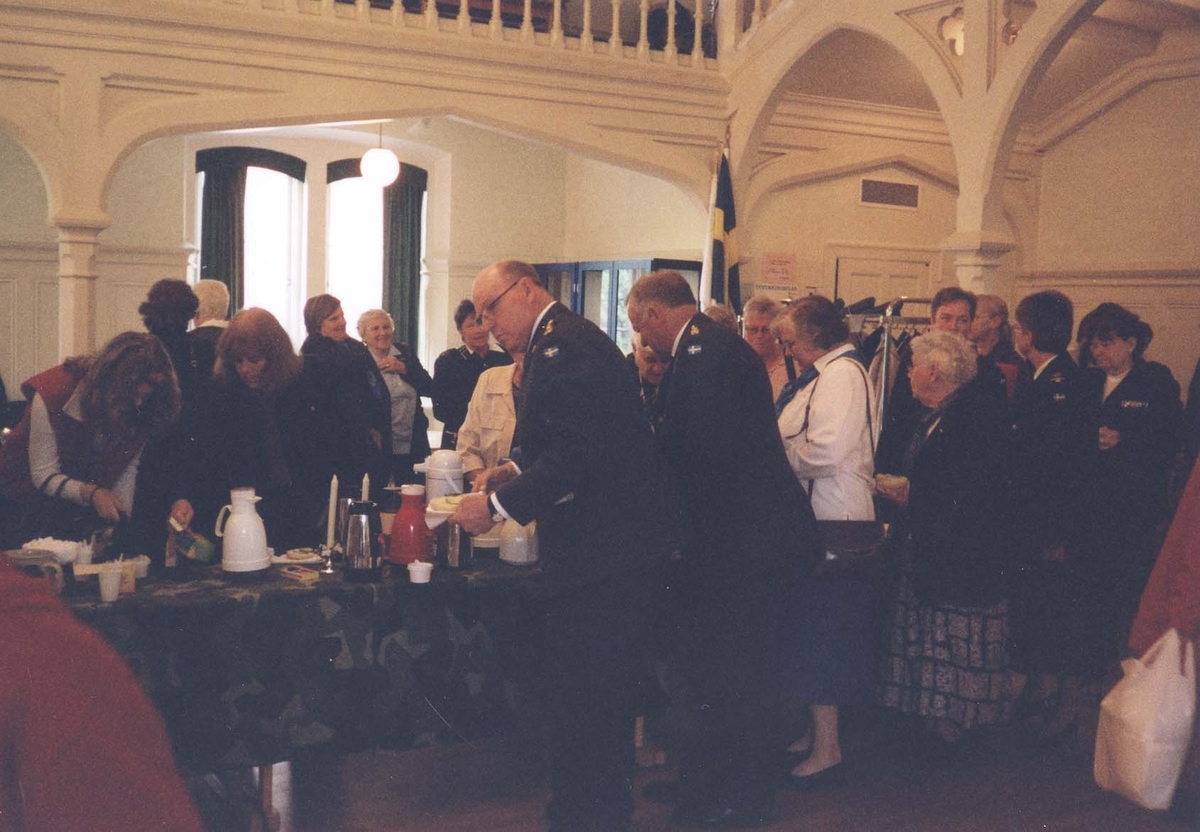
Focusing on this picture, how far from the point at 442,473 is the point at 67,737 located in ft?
8.18

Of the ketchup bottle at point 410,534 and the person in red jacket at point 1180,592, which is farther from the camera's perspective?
the ketchup bottle at point 410,534

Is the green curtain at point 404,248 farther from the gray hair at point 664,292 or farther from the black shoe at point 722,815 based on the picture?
the black shoe at point 722,815

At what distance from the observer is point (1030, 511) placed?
390 cm

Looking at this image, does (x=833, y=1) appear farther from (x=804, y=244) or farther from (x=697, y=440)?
(x=697, y=440)

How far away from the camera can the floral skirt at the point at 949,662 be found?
3717 millimetres

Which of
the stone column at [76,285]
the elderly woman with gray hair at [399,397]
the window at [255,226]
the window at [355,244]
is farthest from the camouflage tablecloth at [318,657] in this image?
the window at [355,244]

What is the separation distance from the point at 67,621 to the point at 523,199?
9.87 metres

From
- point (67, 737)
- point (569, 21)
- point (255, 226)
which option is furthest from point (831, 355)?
point (255, 226)

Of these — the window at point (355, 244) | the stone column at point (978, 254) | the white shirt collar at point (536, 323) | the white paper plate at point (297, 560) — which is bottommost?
the white paper plate at point (297, 560)

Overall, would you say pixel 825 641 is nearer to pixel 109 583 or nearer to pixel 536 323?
pixel 536 323

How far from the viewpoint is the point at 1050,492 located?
13.9 feet

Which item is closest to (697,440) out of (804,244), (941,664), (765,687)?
(765,687)

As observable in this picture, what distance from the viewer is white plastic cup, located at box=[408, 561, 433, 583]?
10.3 feet

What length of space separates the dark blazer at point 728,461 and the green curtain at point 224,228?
7.44 metres
